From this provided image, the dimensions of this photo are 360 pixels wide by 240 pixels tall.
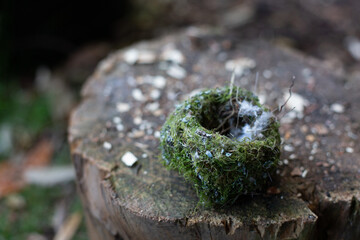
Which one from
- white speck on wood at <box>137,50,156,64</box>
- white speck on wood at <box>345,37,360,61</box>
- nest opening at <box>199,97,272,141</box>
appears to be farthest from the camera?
white speck on wood at <box>345,37,360,61</box>

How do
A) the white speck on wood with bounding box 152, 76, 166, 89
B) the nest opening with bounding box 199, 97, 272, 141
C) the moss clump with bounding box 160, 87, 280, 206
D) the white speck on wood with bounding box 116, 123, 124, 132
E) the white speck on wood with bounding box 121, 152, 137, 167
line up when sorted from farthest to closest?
the white speck on wood with bounding box 152, 76, 166, 89 → the white speck on wood with bounding box 116, 123, 124, 132 → the white speck on wood with bounding box 121, 152, 137, 167 → the nest opening with bounding box 199, 97, 272, 141 → the moss clump with bounding box 160, 87, 280, 206

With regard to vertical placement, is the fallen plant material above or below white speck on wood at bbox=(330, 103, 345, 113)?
below

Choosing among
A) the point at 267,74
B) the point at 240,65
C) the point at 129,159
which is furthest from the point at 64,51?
the point at 129,159

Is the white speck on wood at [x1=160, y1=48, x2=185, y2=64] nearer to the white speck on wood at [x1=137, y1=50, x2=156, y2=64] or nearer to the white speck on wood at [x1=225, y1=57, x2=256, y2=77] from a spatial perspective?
the white speck on wood at [x1=137, y1=50, x2=156, y2=64]

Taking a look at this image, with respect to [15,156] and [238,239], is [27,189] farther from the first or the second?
[238,239]

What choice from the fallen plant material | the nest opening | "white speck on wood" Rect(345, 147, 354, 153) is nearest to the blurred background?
the fallen plant material

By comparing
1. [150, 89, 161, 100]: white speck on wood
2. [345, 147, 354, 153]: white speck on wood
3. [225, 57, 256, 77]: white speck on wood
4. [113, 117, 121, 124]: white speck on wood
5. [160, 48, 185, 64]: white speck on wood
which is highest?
[160, 48, 185, 64]: white speck on wood

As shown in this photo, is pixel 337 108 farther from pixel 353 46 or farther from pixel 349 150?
pixel 353 46
